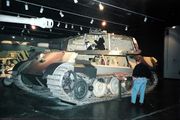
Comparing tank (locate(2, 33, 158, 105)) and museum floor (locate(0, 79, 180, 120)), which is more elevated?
tank (locate(2, 33, 158, 105))

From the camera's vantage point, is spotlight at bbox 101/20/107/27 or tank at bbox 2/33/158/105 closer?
tank at bbox 2/33/158/105

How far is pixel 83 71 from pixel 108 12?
15.9 ft

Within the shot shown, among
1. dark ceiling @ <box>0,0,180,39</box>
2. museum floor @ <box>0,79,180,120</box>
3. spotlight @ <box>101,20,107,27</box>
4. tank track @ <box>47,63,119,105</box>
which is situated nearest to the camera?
museum floor @ <box>0,79,180,120</box>

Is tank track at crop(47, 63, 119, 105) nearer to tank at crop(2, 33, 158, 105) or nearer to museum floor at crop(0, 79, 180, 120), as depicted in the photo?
tank at crop(2, 33, 158, 105)

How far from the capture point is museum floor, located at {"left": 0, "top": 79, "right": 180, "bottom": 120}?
22.0 ft

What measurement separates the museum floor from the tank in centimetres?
42

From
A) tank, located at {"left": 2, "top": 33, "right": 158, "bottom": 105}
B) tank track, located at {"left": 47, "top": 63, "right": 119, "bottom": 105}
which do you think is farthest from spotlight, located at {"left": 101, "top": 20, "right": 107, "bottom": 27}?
tank track, located at {"left": 47, "top": 63, "right": 119, "bottom": 105}

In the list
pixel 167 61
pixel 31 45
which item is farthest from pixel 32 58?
pixel 167 61

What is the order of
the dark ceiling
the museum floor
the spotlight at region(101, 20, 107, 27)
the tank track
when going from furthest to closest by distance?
the spotlight at region(101, 20, 107, 27) < the dark ceiling < the tank track < the museum floor

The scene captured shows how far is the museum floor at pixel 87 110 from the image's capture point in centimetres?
671

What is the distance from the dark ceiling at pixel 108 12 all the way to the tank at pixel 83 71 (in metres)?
1.33

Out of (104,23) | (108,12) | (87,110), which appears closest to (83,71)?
(87,110)

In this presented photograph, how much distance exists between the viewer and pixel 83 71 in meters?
8.34

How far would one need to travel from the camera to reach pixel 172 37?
1794 centimetres
